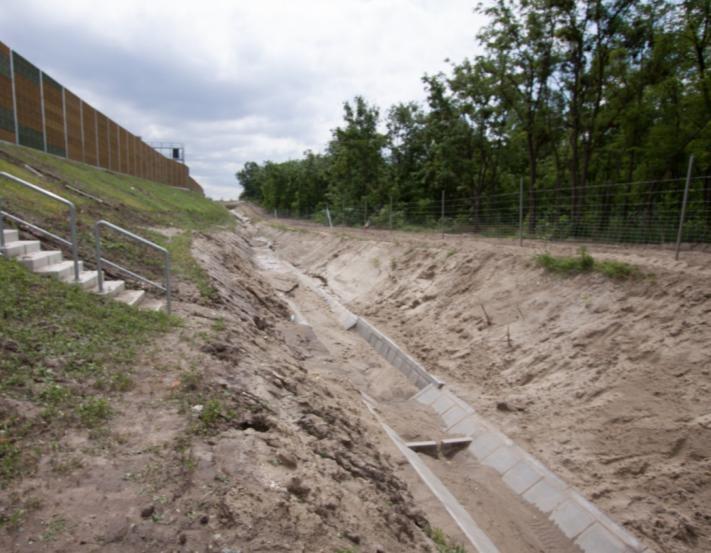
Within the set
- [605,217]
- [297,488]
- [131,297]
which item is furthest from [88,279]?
[605,217]

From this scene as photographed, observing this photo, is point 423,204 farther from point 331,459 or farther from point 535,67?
point 331,459

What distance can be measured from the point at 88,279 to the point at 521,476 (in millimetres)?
6821

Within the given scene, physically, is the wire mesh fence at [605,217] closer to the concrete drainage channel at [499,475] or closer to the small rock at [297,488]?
the concrete drainage channel at [499,475]

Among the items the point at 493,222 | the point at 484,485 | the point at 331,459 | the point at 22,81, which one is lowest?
the point at 484,485

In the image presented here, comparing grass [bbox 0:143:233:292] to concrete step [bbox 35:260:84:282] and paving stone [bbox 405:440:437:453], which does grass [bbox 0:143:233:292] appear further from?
paving stone [bbox 405:440:437:453]

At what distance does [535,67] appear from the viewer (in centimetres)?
2105

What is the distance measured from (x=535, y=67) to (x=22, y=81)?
811 inches

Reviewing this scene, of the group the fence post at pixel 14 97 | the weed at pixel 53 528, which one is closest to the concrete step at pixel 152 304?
the weed at pixel 53 528

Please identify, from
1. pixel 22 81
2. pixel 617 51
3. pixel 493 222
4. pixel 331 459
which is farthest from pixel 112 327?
pixel 617 51

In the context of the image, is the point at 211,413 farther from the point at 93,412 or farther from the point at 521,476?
the point at 521,476

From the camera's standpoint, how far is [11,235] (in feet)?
23.4

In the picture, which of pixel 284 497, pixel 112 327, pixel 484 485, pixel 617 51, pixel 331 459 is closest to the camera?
pixel 284 497

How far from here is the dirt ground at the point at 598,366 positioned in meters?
5.64

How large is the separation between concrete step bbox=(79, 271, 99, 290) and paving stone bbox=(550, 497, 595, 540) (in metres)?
7.05
